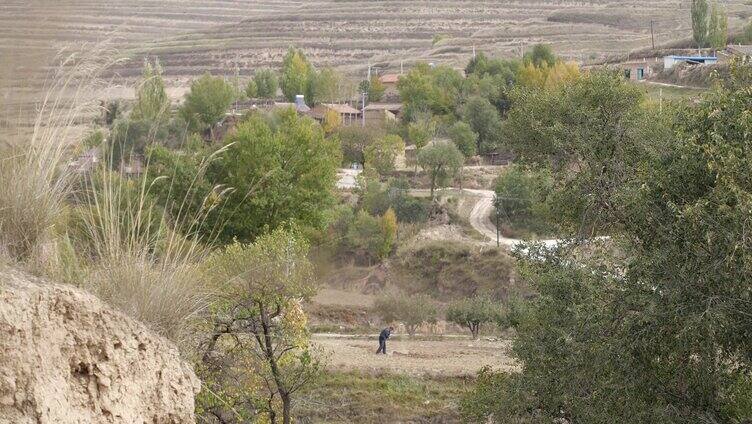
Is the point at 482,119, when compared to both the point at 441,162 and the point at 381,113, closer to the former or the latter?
the point at 441,162

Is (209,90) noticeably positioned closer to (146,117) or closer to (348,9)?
(146,117)

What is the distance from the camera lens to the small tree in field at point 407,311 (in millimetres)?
34375

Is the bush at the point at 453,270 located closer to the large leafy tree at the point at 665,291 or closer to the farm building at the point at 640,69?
the farm building at the point at 640,69

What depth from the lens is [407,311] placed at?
35.1 m

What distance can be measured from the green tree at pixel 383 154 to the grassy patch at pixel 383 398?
35.7 m

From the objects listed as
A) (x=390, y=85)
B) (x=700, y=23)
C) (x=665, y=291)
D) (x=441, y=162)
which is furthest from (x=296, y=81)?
(x=665, y=291)

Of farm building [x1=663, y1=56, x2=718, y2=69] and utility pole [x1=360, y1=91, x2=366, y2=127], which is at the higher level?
farm building [x1=663, y1=56, x2=718, y2=69]

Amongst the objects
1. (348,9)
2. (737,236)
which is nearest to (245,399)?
(737,236)

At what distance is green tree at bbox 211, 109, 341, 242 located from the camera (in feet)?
95.7

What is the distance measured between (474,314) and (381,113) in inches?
1682

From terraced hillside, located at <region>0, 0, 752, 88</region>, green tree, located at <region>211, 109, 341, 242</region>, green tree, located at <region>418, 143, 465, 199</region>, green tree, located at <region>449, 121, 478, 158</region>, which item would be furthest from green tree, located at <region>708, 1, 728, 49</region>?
green tree, located at <region>211, 109, 341, 242</region>

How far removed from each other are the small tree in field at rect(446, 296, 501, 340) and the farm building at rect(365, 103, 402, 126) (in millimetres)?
36729

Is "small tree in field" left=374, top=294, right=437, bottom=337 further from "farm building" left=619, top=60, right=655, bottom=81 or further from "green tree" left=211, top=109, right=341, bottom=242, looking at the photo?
"farm building" left=619, top=60, right=655, bottom=81

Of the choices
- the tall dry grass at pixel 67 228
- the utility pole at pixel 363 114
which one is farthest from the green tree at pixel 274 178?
the utility pole at pixel 363 114
